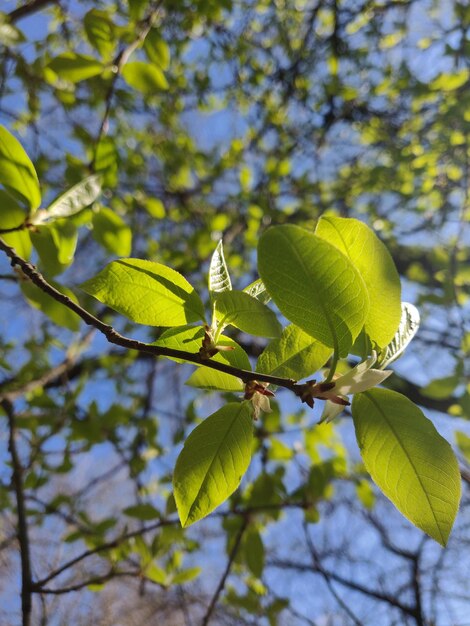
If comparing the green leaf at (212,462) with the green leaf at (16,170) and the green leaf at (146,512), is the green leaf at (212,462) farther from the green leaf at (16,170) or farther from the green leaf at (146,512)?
the green leaf at (146,512)

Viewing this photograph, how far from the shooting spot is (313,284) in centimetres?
35

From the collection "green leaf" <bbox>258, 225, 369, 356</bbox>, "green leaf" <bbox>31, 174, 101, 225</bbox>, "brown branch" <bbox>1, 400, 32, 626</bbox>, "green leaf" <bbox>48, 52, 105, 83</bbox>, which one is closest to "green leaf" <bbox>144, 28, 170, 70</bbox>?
"green leaf" <bbox>48, 52, 105, 83</bbox>

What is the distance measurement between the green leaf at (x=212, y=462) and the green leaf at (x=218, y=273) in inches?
4.2

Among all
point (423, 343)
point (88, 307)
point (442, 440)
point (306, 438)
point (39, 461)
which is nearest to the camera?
point (442, 440)

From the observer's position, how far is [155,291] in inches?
15.7

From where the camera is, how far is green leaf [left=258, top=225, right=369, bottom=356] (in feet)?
1.11

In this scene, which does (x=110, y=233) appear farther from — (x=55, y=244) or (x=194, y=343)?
(x=194, y=343)

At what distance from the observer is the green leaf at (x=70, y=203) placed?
0.60m

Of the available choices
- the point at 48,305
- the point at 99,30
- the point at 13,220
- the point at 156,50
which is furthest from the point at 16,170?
the point at 156,50

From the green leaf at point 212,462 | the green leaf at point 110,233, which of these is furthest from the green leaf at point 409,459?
the green leaf at point 110,233

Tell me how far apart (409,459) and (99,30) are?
38.2 inches

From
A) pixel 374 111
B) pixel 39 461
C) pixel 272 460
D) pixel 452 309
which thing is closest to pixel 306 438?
pixel 272 460

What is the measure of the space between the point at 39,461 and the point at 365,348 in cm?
129

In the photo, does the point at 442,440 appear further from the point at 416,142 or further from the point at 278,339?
the point at 416,142
